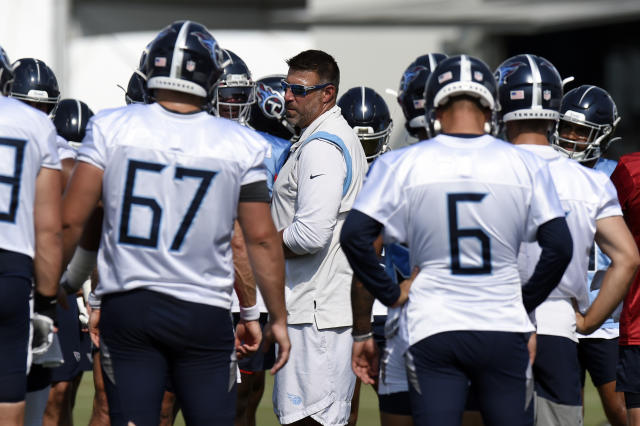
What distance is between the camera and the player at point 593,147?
20.4 feet

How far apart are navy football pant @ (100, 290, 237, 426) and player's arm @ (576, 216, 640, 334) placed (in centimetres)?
179

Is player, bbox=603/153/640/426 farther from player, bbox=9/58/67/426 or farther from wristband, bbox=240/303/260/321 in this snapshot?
player, bbox=9/58/67/426

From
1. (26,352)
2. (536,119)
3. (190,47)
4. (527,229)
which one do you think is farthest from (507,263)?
(26,352)

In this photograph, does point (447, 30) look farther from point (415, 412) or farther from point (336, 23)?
point (415, 412)

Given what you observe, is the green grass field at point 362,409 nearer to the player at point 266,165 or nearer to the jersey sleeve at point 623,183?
the player at point 266,165

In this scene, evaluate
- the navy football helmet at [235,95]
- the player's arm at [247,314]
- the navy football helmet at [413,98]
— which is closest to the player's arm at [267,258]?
the player's arm at [247,314]

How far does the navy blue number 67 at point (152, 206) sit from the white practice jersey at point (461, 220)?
26.1 inches

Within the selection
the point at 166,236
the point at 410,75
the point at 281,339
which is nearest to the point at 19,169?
the point at 166,236

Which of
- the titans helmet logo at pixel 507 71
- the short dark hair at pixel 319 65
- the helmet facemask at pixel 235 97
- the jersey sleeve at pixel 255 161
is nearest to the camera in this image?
the jersey sleeve at pixel 255 161

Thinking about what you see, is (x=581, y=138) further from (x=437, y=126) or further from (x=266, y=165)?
(x=437, y=126)

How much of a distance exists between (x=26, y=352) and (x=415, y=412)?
5.20 ft

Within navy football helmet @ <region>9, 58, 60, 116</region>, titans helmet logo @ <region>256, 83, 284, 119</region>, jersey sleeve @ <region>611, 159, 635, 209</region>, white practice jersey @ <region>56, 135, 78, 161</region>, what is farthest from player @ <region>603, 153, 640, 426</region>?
navy football helmet @ <region>9, 58, 60, 116</region>

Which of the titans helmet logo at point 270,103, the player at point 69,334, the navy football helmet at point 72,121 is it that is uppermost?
the titans helmet logo at point 270,103

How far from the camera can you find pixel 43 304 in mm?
4688
